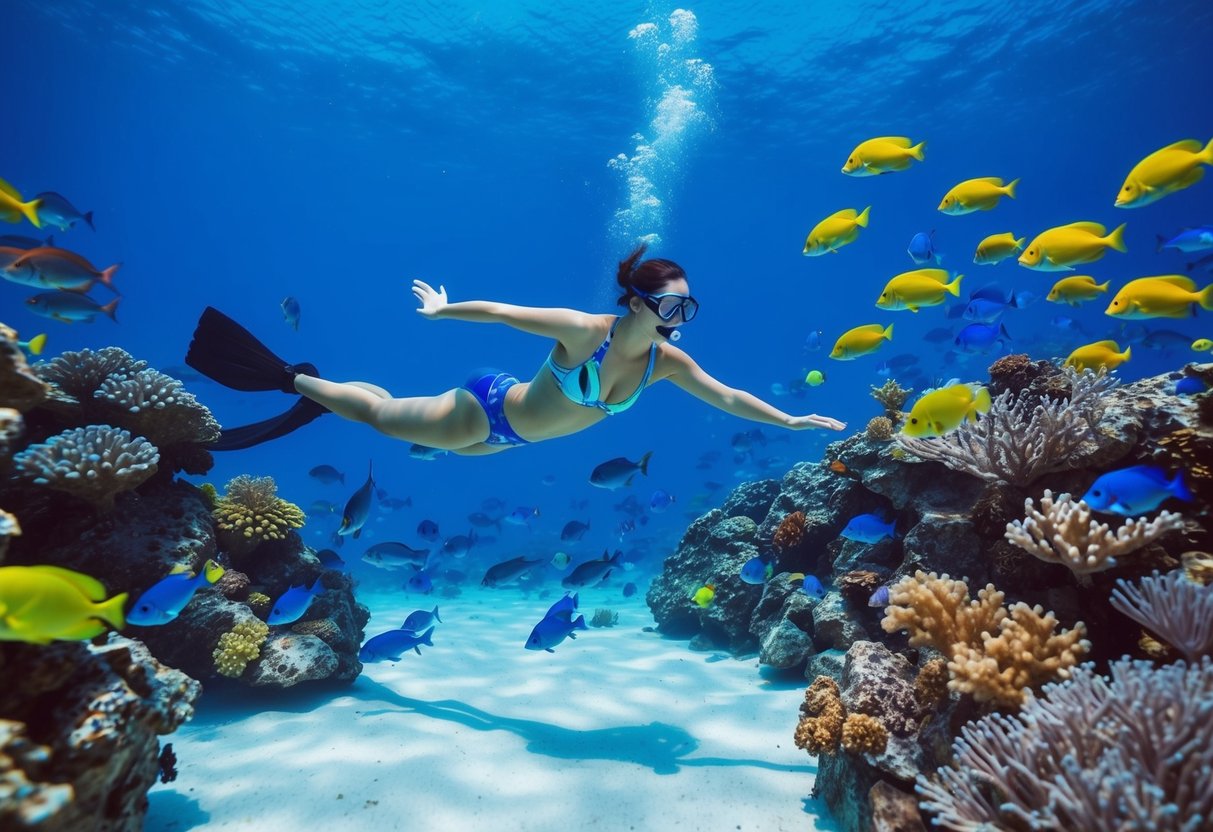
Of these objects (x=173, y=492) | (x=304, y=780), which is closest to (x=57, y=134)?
(x=173, y=492)

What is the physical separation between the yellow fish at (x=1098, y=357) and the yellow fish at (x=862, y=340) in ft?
5.44

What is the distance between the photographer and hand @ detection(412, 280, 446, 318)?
392cm

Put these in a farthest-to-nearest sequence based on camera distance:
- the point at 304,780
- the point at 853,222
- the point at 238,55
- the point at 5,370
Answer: the point at 238,55 < the point at 853,222 < the point at 304,780 < the point at 5,370

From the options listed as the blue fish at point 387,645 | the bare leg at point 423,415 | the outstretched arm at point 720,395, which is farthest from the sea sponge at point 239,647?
the outstretched arm at point 720,395

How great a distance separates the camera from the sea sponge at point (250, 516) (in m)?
5.80

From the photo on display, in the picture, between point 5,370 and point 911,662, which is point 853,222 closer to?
point 911,662

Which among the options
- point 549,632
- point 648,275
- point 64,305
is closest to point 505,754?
point 549,632

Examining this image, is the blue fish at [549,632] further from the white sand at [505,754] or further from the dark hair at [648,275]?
the dark hair at [648,275]

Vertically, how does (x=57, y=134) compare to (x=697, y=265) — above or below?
below

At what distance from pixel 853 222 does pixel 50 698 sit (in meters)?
7.09

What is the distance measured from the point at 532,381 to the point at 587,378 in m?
0.64

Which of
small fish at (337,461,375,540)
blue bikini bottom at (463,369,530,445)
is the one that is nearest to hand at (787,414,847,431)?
blue bikini bottom at (463,369,530,445)

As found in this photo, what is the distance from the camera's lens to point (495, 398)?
14.8 ft

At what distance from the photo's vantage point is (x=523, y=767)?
13.3ft
